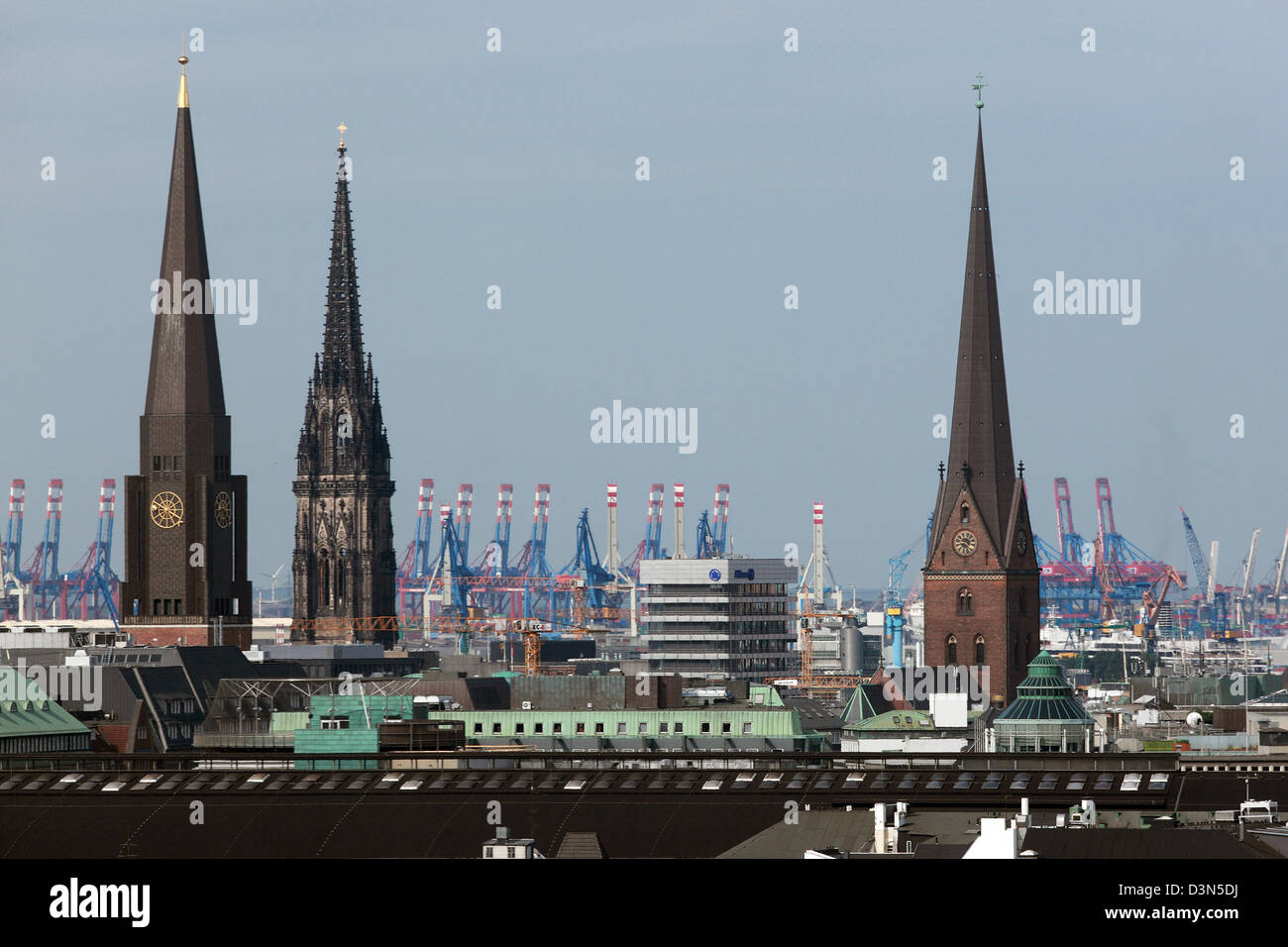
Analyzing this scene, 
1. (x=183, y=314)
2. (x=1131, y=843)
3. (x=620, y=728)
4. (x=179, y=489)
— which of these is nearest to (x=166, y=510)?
(x=179, y=489)

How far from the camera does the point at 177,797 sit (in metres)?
74.8

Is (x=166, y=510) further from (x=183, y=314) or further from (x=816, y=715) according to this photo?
(x=816, y=715)

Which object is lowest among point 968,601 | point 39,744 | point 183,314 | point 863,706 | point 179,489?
point 863,706

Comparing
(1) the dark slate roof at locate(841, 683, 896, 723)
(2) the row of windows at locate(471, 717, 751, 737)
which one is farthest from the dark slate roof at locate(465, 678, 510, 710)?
(1) the dark slate roof at locate(841, 683, 896, 723)

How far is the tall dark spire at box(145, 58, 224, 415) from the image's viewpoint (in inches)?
6919

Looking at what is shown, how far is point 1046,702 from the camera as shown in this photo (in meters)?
108

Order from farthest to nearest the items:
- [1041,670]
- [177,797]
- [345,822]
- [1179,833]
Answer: [1041,670], [177,797], [345,822], [1179,833]

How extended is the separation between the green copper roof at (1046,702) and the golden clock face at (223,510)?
7928cm

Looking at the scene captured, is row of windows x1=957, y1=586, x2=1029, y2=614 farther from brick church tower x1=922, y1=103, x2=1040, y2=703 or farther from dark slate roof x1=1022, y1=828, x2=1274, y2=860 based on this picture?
dark slate roof x1=1022, y1=828, x2=1274, y2=860

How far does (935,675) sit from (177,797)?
9628 centimetres

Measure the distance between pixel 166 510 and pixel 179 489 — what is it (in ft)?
4.93

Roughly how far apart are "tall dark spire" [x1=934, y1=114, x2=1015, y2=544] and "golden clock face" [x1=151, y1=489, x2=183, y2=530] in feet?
151
